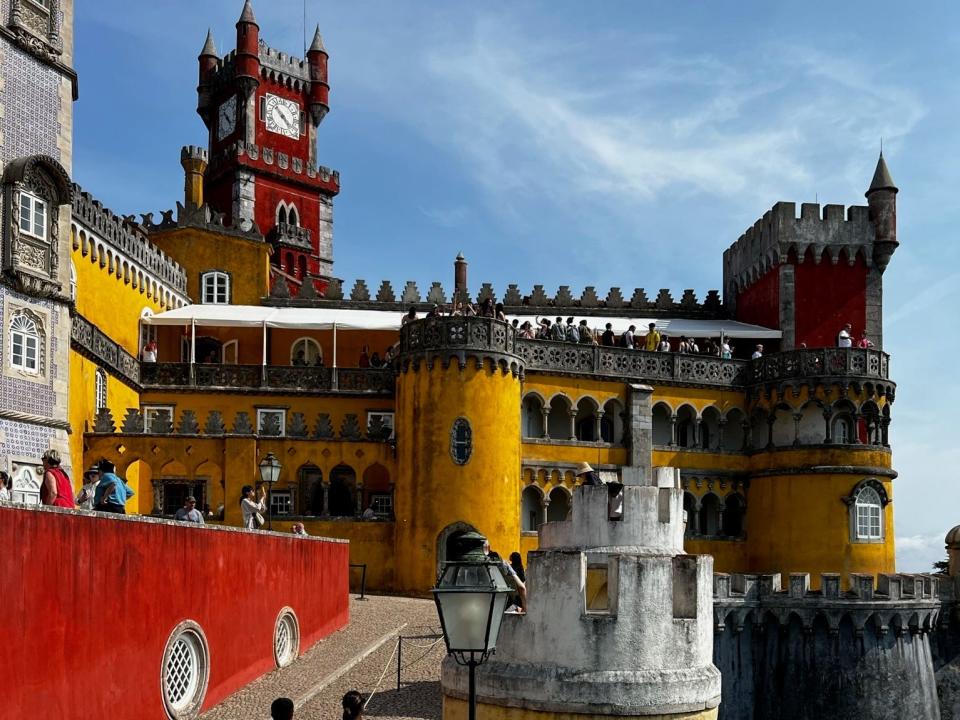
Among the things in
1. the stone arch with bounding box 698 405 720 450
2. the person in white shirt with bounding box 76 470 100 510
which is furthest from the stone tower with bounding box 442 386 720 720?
the stone arch with bounding box 698 405 720 450

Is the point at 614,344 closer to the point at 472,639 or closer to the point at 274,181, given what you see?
Answer: the point at 274,181

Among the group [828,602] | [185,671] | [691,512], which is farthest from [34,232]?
[691,512]

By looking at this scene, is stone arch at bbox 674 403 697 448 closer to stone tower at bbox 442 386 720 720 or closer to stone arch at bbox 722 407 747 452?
stone arch at bbox 722 407 747 452

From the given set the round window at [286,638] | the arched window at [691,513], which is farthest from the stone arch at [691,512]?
→ the round window at [286,638]

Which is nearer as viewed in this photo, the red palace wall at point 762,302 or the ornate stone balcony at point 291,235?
the red palace wall at point 762,302

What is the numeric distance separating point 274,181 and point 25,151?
36974 millimetres

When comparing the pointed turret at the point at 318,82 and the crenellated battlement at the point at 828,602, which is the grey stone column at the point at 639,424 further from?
the pointed turret at the point at 318,82

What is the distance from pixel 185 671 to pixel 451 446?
18.7m

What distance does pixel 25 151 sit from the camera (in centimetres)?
2820

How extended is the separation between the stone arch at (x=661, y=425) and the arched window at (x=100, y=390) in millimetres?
18629

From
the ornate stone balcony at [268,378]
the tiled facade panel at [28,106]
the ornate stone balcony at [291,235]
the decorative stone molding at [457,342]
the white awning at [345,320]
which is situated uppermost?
the ornate stone balcony at [291,235]

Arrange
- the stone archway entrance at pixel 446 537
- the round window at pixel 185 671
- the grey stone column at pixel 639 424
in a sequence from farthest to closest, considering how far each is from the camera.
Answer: the grey stone column at pixel 639 424, the stone archway entrance at pixel 446 537, the round window at pixel 185 671

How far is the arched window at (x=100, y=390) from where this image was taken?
118ft

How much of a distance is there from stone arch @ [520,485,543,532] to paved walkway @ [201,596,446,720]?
1097 cm
